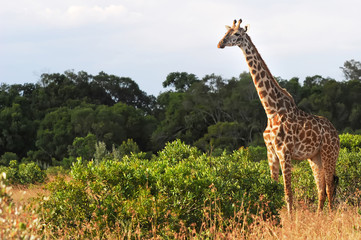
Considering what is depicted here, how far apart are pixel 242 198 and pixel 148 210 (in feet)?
4.53

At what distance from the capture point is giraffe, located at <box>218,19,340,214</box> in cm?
876

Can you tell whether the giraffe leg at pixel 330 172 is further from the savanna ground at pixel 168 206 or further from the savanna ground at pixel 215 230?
the savanna ground at pixel 168 206

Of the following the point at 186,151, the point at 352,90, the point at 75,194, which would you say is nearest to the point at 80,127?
Result: the point at 352,90

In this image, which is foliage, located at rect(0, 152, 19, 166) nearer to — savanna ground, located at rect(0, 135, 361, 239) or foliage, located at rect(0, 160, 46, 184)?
foliage, located at rect(0, 160, 46, 184)

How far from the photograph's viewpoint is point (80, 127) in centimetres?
4150

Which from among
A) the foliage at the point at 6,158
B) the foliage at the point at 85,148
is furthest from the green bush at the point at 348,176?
the foliage at the point at 6,158

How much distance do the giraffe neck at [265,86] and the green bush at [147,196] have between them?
170cm

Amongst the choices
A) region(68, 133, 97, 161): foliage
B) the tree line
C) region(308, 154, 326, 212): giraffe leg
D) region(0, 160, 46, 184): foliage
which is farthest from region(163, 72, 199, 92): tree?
region(308, 154, 326, 212): giraffe leg

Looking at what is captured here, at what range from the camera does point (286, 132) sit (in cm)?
877

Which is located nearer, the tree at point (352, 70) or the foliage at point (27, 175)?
the foliage at point (27, 175)

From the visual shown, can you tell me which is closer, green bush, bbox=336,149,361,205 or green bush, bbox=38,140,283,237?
green bush, bbox=38,140,283,237

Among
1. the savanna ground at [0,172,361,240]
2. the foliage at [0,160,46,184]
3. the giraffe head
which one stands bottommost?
the foliage at [0,160,46,184]

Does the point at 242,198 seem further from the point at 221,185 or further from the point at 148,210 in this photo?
the point at 148,210

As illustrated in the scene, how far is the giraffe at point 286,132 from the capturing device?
8.76 meters
